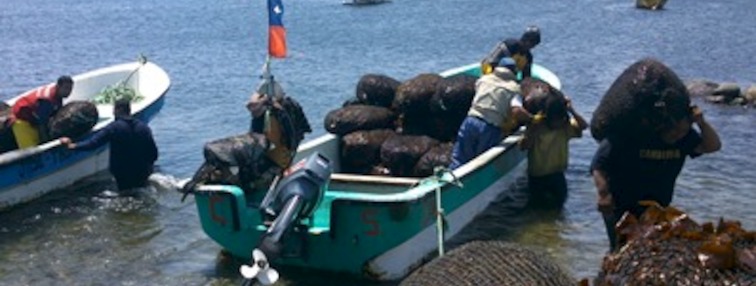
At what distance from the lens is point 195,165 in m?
15.9

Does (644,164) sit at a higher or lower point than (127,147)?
higher

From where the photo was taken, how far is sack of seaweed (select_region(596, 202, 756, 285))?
12.9 feet

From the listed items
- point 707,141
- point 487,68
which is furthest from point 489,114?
point 707,141

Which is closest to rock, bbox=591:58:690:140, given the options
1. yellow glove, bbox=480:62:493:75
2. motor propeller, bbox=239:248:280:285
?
motor propeller, bbox=239:248:280:285

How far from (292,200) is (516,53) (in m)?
5.85

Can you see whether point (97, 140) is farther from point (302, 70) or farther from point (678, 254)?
point (302, 70)

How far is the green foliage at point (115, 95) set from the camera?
16219 mm

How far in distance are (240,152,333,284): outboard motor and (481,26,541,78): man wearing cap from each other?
4.62m

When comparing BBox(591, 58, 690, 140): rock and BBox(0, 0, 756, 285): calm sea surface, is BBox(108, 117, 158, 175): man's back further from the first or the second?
BBox(591, 58, 690, 140): rock

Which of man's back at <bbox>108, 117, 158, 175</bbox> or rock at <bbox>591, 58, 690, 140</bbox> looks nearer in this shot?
rock at <bbox>591, 58, 690, 140</bbox>

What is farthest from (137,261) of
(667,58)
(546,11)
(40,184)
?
(546,11)

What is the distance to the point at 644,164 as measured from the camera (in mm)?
6492

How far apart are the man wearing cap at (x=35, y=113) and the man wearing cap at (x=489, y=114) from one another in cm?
582

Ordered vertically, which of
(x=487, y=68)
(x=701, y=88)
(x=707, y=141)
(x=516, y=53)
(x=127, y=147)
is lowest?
(x=701, y=88)
